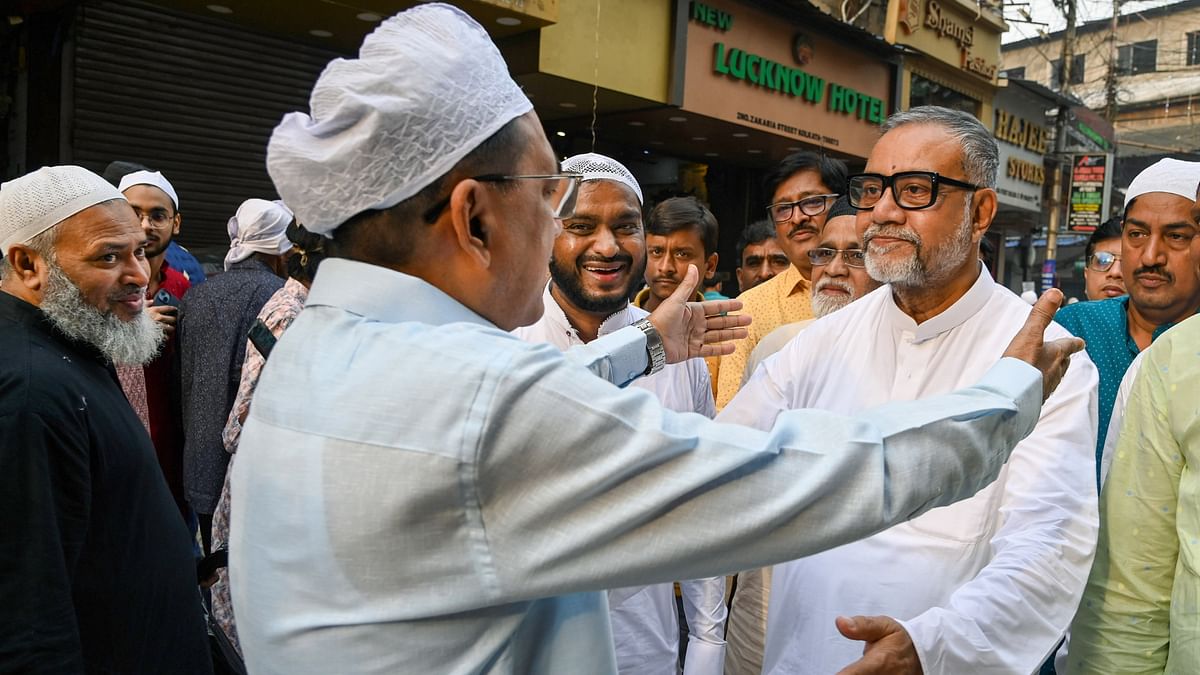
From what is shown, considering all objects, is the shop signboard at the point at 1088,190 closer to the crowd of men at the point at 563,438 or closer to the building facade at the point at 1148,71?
the building facade at the point at 1148,71

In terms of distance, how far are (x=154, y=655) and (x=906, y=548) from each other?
87.8 inches

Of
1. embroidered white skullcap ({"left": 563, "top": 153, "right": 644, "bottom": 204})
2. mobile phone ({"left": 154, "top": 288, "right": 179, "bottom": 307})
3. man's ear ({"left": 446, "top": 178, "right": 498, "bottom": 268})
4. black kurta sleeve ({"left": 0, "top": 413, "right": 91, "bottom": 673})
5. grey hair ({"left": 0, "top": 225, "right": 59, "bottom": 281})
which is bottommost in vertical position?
black kurta sleeve ({"left": 0, "top": 413, "right": 91, "bottom": 673})

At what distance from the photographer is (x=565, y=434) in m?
1.12

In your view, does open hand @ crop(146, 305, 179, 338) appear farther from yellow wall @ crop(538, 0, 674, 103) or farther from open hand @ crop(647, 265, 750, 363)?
yellow wall @ crop(538, 0, 674, 103)

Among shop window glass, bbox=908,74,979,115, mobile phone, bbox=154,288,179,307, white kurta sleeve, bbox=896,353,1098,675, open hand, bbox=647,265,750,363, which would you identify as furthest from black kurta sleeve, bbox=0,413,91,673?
shop window glass, bbox=908,74,979,115

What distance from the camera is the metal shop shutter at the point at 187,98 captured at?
748 centimetres

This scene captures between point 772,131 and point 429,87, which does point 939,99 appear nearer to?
point 772,131

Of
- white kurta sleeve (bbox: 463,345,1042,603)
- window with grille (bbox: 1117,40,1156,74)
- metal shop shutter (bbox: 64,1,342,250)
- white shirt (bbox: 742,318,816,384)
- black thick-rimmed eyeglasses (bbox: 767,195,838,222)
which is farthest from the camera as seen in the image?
window with grille (bbox: 1117,40,1156,74)

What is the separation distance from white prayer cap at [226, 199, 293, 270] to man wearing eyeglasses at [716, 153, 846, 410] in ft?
8.84

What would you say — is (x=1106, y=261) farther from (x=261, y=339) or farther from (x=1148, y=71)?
(x=1148, y=71)

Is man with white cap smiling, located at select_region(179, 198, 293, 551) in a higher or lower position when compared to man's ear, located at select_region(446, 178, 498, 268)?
lower

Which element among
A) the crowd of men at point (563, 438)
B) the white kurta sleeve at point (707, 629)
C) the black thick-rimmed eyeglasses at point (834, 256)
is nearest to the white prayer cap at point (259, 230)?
the crowd of men at point (563, 438)

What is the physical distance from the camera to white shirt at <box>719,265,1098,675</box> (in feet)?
6.16

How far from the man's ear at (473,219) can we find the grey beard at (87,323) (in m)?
2.08
